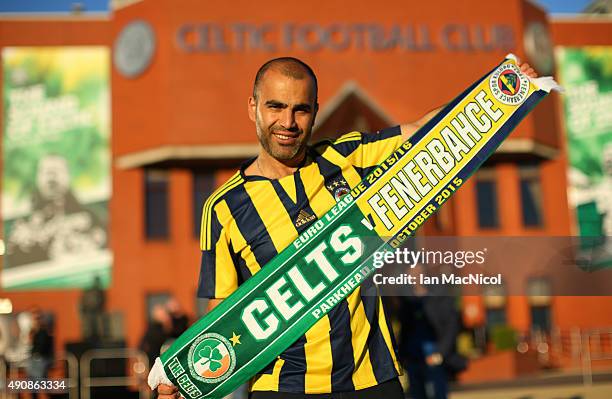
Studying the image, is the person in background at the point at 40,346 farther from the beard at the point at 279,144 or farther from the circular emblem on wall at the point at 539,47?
the circular emblem on wall at the point at 539,47

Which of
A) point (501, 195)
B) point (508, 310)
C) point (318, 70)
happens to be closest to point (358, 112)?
point (318, 70)

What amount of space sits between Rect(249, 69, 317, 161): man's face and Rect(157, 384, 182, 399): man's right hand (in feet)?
3.48

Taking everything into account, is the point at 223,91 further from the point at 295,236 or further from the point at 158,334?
the point at 295,236

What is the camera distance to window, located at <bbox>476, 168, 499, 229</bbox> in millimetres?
26297

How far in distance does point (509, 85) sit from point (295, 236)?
50.7 inches

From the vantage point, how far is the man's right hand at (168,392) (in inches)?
117

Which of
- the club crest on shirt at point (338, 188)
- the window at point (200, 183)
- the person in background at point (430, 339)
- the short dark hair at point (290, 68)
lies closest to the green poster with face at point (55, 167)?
the window at point (200, 183)

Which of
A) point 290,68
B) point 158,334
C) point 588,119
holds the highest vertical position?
point 588,119

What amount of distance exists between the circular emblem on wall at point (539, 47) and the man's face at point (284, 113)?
76.5ft

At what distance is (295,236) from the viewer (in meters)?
3.00

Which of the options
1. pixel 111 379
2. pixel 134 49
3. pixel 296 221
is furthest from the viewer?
pixel 134 49

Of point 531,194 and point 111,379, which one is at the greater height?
point 531,194

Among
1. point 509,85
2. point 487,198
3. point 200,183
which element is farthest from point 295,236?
point 487,198

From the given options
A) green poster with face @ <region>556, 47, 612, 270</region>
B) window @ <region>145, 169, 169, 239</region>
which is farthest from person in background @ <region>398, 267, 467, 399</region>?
green poster with face @ <region>556, 47, 612, 270</region>
